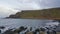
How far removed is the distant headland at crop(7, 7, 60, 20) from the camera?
223cm

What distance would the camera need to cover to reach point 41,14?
7.45 ft

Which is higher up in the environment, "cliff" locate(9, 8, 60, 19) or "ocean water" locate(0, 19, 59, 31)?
→ "cliff" locate(9, 8, 60, 19)

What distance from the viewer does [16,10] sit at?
2352 mm

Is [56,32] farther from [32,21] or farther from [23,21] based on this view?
[23,21]

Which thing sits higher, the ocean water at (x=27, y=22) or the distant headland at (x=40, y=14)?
the distant headland at (x=40, y=14)

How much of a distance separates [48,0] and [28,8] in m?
0.43

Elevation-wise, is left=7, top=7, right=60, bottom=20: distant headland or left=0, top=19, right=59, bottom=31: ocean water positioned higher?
left=7, top=7, right=60, bottom=20: distant headland

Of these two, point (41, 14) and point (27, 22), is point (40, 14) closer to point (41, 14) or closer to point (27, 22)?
point (41, 14)

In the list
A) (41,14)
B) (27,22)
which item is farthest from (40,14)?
(27,22)

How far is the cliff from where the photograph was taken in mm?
2225

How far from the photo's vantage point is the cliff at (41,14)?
7.30ft

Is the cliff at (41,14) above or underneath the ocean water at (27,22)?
above

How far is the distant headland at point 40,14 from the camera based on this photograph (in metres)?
2.23

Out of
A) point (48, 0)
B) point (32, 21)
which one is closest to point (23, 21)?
point (32, 21)
